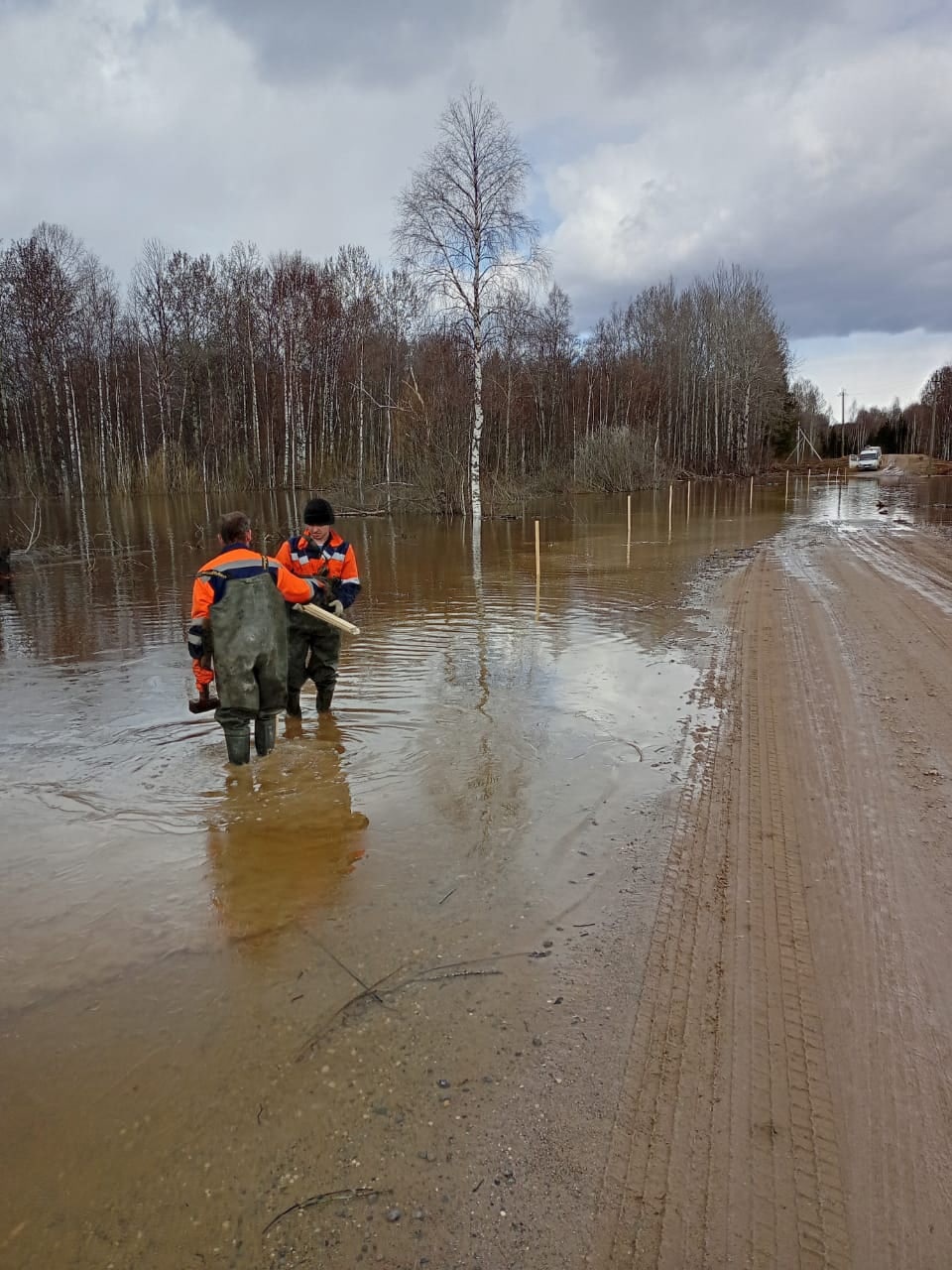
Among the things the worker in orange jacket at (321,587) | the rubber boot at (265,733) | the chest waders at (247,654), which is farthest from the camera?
the worker in orange jacket at (321,587)

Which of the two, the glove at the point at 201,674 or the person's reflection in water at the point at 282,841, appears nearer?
the person's reflection in water at the point at 282,841

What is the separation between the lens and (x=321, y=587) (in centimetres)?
651

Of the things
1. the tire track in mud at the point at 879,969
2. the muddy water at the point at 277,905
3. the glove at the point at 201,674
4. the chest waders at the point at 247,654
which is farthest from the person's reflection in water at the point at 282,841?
the tire track in mud at the point at 879,969

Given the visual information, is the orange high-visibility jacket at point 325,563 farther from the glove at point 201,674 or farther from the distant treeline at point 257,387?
the distant treeline at point 257,387

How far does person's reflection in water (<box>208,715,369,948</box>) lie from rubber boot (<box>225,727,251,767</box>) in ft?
0.38

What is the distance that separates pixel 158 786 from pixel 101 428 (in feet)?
129

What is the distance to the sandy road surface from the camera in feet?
7.44

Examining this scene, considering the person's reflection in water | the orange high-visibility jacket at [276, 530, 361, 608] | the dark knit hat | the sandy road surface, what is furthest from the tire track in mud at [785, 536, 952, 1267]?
the dark knit hat

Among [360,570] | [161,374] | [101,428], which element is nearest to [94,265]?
[161,374]

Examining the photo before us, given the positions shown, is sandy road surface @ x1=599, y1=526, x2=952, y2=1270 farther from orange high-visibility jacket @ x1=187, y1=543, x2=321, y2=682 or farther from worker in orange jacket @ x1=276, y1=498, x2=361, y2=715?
orange high-visibility jacket @ x1=187, y1=543, x2=321, y2=682

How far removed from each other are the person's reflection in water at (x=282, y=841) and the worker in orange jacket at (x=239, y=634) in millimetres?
457

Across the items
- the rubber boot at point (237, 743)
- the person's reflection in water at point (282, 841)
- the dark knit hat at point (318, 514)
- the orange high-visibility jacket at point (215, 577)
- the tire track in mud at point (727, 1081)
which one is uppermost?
the dark knit hat at point (318, 514)

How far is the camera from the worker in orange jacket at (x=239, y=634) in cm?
532

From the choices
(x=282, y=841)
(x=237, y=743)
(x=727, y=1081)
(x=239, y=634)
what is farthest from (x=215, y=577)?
(x=727, y=1081)
